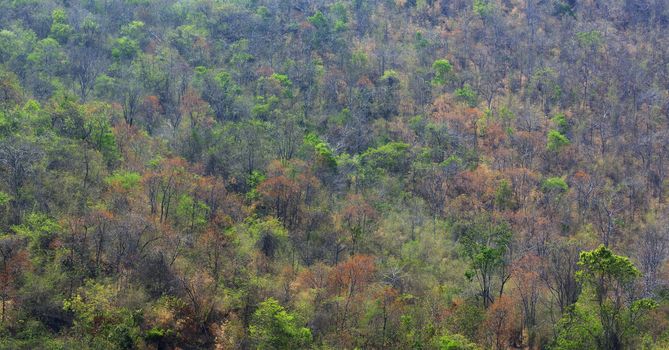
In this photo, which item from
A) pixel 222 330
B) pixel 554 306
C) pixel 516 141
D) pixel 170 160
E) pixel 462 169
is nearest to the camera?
pixel 222 330

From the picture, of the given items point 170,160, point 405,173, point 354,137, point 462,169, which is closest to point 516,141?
point 462,169

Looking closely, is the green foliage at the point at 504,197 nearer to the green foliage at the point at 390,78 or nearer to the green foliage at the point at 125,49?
the green foliage at the point at 390,78

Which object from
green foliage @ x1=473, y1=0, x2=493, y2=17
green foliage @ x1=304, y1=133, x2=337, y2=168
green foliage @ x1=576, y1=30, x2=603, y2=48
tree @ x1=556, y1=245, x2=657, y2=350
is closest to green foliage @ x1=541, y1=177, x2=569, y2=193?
tree @ x1=556, y1=245, x2=657, y2=350

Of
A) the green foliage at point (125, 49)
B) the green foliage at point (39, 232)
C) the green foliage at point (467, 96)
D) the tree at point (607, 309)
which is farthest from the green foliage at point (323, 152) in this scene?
the tree at point (607, 309)

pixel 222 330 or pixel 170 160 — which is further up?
pixel 170 160

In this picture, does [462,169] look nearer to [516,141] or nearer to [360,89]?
[516,141]

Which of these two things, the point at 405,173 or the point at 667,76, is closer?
the point at 405,173

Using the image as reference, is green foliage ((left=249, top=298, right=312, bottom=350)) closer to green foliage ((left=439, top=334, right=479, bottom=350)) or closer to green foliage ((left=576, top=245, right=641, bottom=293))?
green foliage ((left=439, top=334, right=479, bottom=350))

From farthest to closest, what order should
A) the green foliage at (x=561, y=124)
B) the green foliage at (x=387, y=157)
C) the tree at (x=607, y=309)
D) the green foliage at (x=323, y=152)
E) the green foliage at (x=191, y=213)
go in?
1. the green foliage at (x=561, y=124)
2. the green foliage at (x=387, y=157)
3. the green foliage at (x=323, y=152)
4. the green foliage at (x=191, y=213)
5. the tree at (x=607, y=309)
